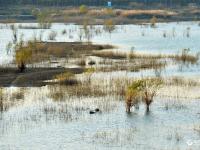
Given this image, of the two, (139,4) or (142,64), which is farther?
(139,4)

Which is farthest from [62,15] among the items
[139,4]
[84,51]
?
[84,51]

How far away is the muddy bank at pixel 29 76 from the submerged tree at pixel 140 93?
7.11 m

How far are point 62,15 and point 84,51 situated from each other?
62.4 meters

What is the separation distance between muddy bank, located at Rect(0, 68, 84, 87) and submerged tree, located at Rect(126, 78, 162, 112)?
7112 mm

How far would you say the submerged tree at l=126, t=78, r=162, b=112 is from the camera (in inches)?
923

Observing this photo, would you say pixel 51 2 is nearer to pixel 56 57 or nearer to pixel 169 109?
pixel 56 57

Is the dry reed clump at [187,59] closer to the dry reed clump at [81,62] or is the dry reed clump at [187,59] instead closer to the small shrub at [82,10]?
the dry reed clump at [81,62]

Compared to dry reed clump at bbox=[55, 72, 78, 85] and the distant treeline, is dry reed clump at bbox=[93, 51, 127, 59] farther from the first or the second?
the distant treeline

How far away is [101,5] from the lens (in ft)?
439

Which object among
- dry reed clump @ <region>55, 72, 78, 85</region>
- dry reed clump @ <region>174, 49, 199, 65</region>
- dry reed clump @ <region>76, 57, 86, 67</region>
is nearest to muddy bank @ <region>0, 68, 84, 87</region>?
dry reed clump @ <region>55, 72, 78, 85</region>

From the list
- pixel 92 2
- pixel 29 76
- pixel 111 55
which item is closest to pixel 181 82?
pixel 29 76

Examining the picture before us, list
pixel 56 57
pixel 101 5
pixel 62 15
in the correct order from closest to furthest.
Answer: pixel 56 57 < pixel 62 15 < pixel 101 5

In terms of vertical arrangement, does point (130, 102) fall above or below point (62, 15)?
above

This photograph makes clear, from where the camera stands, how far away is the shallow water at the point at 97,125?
18.8 meters
